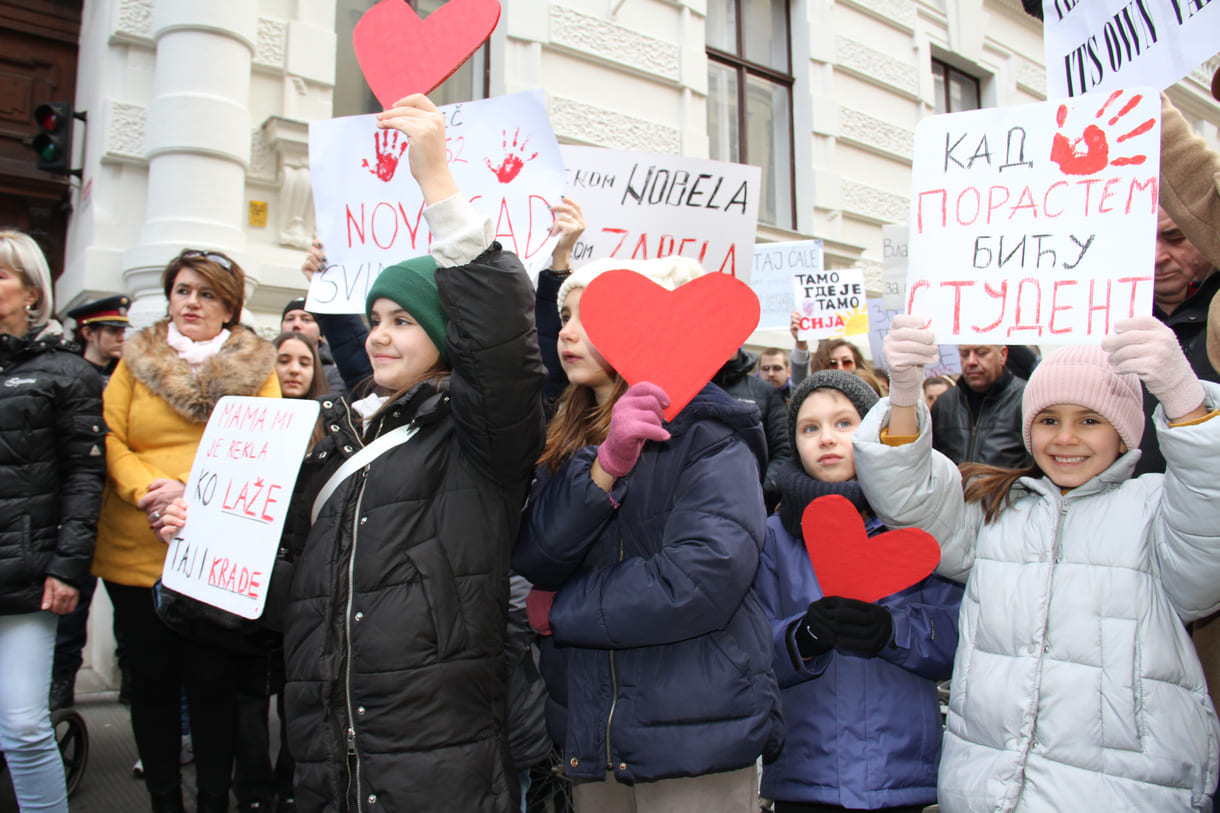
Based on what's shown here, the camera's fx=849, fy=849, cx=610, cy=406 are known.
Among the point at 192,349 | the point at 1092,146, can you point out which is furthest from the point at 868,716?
the point at 192,349

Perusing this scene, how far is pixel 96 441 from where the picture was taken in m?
2.55

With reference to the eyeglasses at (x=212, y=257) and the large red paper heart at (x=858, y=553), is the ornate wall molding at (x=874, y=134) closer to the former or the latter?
the eyeglasses at (x=212, y=257)

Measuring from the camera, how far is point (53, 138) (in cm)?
496

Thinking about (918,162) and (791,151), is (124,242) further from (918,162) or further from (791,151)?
(791,151)

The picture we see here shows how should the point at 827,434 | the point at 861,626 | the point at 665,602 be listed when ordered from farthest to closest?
the point at 827,434 → the point at 861,626 → the point at 665,602

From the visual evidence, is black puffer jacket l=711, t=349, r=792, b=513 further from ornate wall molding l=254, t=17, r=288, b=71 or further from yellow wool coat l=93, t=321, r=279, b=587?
ornate wall molding l=254, t=17, r=288, b=71

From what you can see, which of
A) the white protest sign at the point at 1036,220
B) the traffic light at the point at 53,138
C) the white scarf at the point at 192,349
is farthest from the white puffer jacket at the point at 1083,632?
the traffic light at the point at 53,138

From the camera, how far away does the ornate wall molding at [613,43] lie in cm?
629

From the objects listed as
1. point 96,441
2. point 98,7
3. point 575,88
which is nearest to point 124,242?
point 98,7

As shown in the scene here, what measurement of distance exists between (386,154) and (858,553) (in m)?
1.83

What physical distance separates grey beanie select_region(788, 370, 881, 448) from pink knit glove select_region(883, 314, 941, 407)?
56 cm

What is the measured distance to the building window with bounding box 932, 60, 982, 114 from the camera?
9602 millimetres

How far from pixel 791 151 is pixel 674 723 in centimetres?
767

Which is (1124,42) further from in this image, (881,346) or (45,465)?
(881,346)
